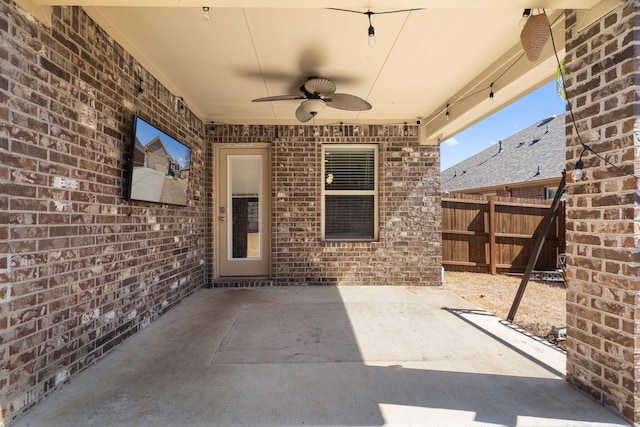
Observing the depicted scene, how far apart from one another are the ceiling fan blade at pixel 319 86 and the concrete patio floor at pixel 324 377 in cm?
247

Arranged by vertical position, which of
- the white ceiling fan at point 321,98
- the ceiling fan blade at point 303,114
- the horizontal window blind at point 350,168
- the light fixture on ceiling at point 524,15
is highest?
the light fixture on ceiling at point 524,15

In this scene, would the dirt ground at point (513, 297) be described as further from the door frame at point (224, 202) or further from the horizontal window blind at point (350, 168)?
the door frame at point (224, 202)

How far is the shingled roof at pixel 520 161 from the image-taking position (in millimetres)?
9683

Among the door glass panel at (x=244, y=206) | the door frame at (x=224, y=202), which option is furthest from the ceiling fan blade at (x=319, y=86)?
the door glass panel at (x=244, y=206)

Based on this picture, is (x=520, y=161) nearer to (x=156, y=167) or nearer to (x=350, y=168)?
(x=350, y=168)

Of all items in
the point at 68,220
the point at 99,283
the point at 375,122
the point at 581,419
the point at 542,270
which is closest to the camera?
the point at 581,419

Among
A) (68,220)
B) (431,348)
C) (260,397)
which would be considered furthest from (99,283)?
(431,348)

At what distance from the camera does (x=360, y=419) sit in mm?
1764

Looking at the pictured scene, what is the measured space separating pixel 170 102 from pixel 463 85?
353 centimetres

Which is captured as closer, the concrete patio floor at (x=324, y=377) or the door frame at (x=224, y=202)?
the concrete patio floor at (x=324, y=377)

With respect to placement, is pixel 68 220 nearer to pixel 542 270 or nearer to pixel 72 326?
pixel 72 326

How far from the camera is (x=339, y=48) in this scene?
290 centimetres

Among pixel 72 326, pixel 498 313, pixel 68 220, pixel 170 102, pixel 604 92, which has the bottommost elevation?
pixel 498 313

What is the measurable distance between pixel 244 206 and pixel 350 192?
1.77 meters
